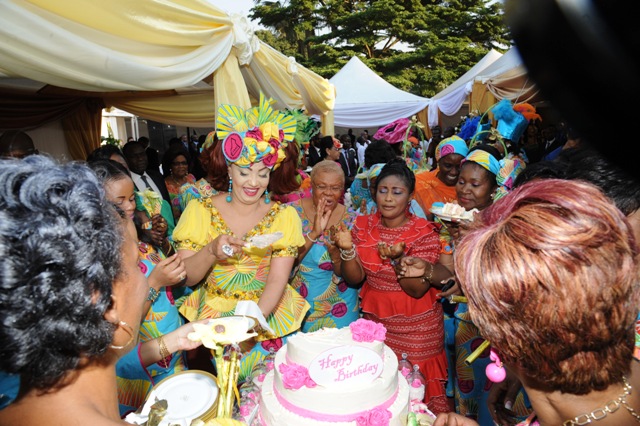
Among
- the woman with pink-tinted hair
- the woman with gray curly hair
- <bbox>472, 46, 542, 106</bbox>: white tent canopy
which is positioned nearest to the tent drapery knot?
the woman with gray curly hair

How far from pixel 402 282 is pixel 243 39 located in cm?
272

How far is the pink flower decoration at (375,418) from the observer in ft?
5.09

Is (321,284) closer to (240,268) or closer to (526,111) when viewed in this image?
(240,268)

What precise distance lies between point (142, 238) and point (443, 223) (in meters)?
2.01

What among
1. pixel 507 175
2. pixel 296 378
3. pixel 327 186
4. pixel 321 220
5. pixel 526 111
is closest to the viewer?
pixel 296 378

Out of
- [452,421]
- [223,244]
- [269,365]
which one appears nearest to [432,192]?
[223,244]

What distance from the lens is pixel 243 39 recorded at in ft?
13.2

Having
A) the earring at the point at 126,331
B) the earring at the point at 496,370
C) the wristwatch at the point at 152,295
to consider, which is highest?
the earring at the point at 126,331

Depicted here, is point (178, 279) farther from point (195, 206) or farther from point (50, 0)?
point (50, 0)

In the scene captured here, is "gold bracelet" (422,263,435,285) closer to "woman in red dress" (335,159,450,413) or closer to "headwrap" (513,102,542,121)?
"woman in red dress" (335,159,450,413)

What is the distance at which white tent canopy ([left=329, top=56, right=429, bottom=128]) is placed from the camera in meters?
14.0

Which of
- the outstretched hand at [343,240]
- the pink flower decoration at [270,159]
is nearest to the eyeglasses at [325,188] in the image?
the outstretched hand at [343,240]

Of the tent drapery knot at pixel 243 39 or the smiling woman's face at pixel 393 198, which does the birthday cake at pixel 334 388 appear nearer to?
the smiling woman's face at pixel 393 198

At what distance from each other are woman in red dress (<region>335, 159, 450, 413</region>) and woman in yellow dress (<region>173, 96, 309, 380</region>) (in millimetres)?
511
